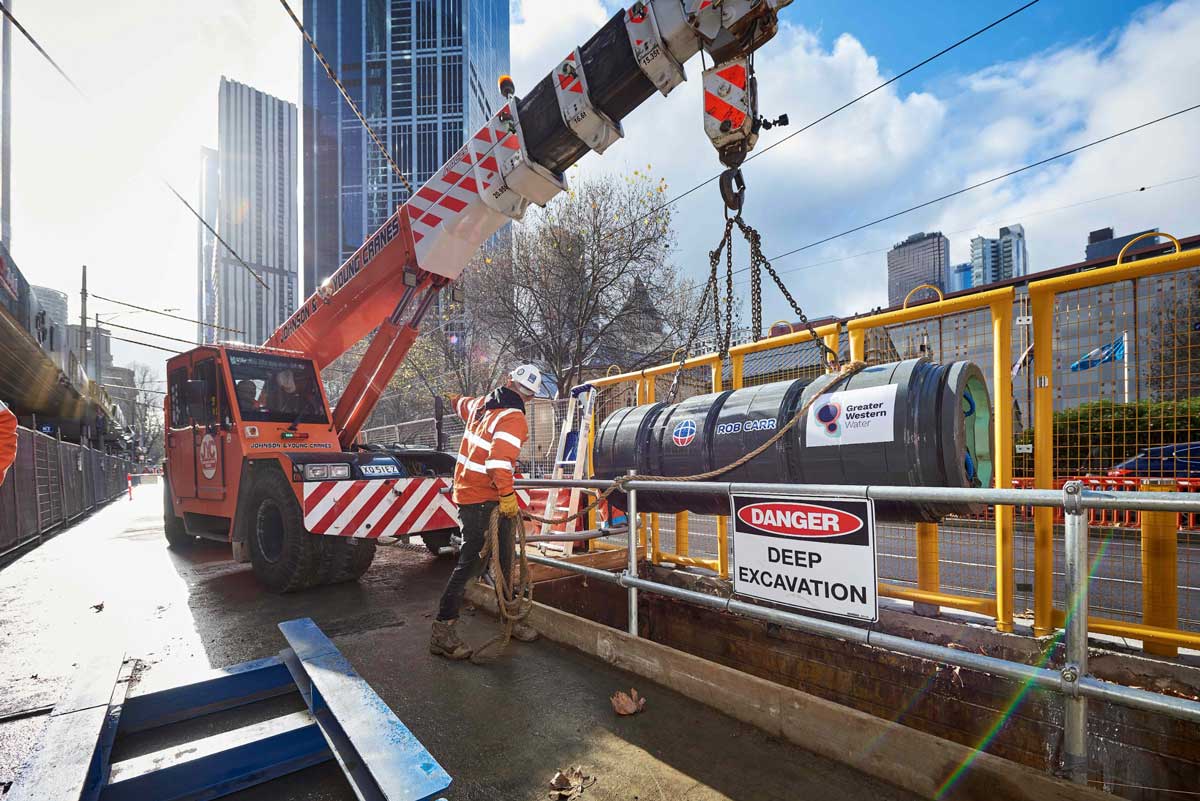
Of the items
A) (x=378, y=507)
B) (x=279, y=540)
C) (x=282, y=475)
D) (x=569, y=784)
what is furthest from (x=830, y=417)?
(x=279, y=540)

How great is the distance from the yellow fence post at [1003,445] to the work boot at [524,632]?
302cm

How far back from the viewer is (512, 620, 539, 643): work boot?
4.14 m

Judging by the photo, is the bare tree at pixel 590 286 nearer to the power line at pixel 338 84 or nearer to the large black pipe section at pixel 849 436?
the power line at pixel 338 84

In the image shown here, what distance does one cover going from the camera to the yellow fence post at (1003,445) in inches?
142

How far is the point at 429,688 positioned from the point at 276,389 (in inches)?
189

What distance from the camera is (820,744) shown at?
256 cm

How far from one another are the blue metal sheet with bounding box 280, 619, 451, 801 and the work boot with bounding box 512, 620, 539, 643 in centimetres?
132

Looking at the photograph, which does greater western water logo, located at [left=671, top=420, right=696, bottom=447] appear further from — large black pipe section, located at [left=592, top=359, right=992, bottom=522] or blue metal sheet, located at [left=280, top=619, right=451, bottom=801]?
blue metal sheet, located at [left=280, top=619, right=451, bottom=801]

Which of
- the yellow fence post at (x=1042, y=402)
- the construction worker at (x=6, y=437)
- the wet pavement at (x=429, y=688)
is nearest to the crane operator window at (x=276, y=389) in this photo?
the wet pavement at (x=429, y=688)

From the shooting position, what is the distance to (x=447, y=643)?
12.7 ft

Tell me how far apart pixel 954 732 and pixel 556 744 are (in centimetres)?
236

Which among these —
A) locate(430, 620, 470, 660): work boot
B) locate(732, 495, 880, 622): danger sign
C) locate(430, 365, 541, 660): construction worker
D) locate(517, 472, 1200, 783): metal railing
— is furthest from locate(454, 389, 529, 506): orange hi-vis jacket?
locate(517, 472, 1200, 783): metal railing

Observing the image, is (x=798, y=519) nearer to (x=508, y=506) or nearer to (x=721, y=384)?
(x=508, y=506)

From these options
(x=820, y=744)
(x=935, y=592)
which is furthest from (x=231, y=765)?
(x=935, y=592)
